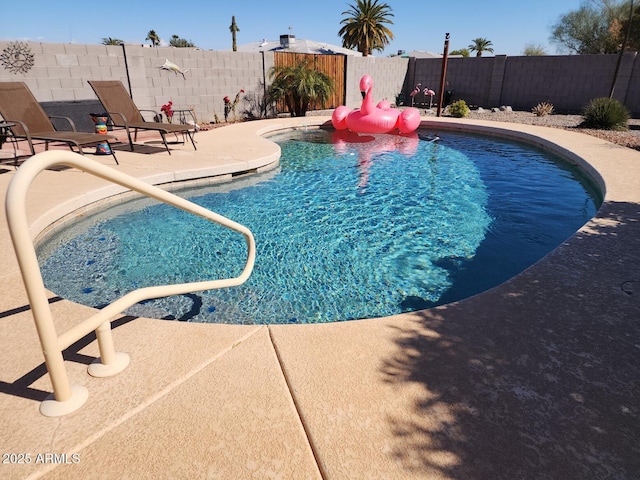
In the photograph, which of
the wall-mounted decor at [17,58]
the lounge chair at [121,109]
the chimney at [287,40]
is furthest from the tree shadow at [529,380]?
the chimney at [287,40]

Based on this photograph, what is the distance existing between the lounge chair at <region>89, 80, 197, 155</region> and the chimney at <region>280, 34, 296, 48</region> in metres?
16.7

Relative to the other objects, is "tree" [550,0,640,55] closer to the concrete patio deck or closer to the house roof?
the house roof

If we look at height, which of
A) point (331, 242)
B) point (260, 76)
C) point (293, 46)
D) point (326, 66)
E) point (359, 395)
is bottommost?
point (331, 242)

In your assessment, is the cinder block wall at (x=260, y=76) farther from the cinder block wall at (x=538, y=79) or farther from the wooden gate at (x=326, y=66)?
the wooden gate at (x=326, y=66)

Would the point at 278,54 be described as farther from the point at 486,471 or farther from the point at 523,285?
the point at 486,471

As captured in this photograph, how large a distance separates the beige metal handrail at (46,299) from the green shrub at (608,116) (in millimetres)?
14837

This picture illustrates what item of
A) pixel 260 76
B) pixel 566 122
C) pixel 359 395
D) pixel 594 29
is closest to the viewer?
pixel 359 395

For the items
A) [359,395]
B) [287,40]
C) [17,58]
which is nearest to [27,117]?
[17,58]

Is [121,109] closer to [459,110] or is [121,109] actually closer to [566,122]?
[459,110]

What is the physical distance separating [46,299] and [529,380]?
97.3 inches

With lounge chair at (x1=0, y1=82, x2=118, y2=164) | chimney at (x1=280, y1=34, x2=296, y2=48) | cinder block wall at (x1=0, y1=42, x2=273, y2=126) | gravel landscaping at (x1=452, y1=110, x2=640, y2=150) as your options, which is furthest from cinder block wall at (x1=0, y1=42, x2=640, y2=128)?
chimney at (x1=280, y1=34, x2=296, y2=48)

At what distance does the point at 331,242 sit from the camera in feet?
17.5

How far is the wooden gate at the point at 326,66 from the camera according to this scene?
1570cm

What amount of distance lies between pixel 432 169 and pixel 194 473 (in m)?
8.38
